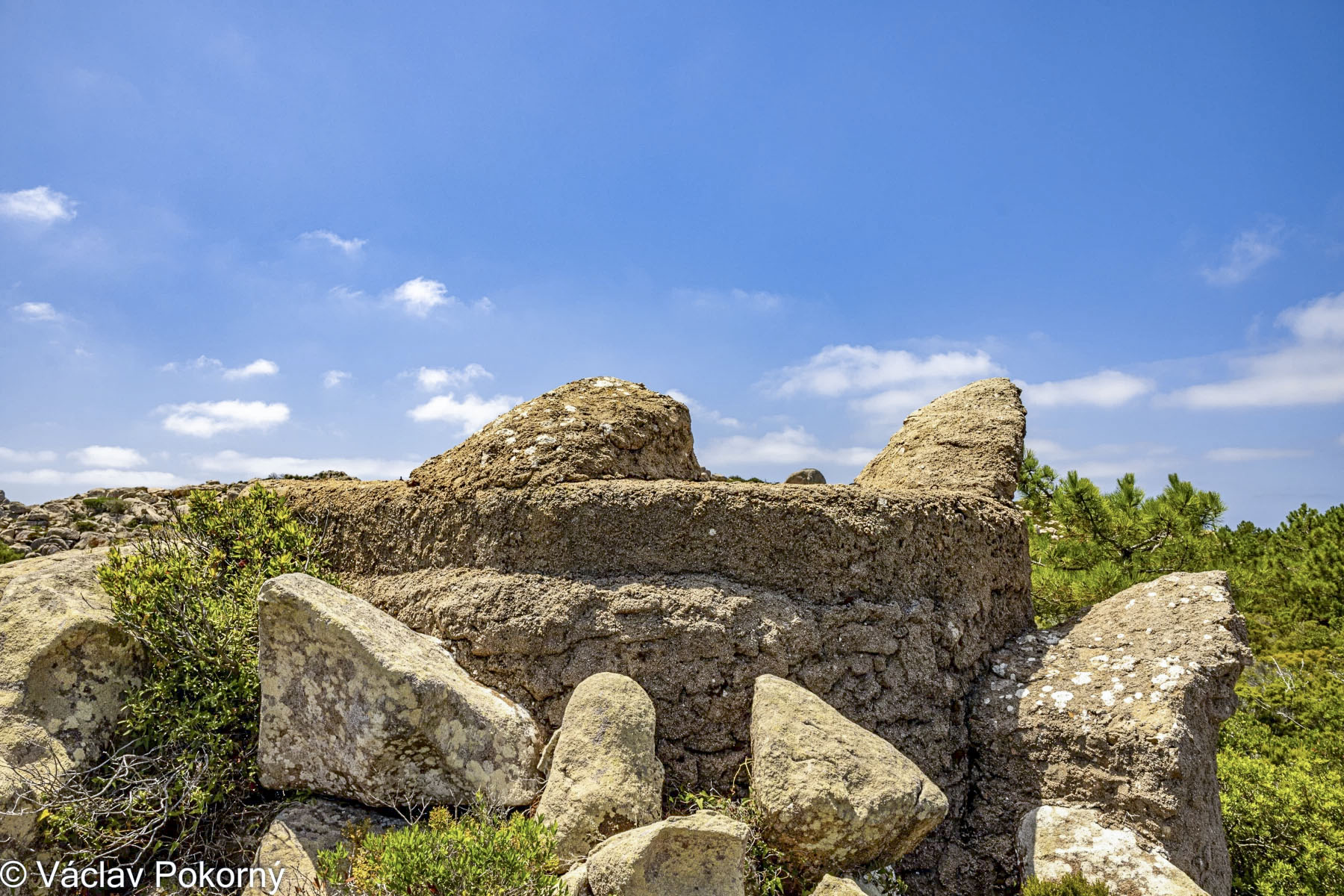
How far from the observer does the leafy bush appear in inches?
219

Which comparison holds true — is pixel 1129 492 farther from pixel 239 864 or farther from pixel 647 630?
pixel 239 864

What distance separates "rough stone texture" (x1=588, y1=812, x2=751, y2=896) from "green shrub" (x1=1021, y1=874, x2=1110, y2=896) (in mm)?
1712

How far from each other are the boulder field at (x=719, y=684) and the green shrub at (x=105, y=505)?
9.24 m

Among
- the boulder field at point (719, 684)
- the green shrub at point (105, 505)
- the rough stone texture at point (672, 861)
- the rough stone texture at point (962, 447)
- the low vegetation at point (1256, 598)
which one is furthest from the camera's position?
the green shrub at point (105, 505)

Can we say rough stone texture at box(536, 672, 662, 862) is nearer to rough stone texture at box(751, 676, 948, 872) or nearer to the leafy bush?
rough stone texture at box(751, 676, 948, 872)

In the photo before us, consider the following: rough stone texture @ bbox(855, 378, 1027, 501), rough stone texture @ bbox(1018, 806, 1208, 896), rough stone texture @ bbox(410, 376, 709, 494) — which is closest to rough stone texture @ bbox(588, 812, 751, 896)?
rough stone texture @ bbox(1018, 806, 1208, 896)

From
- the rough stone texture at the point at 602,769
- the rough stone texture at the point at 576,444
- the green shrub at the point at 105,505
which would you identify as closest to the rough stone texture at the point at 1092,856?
the rough stone texture at the point at 602,769

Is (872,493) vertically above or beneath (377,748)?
above

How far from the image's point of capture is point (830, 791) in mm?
4844

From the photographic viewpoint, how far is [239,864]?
18.4 ft

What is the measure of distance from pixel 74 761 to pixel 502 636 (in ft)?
9.35

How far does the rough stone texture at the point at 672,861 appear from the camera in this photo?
14.2 ft

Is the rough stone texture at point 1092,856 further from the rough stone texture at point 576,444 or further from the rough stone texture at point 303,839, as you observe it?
the rough stone texture at point 303,839

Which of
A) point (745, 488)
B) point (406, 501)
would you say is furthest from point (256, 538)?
point (745, 488)
